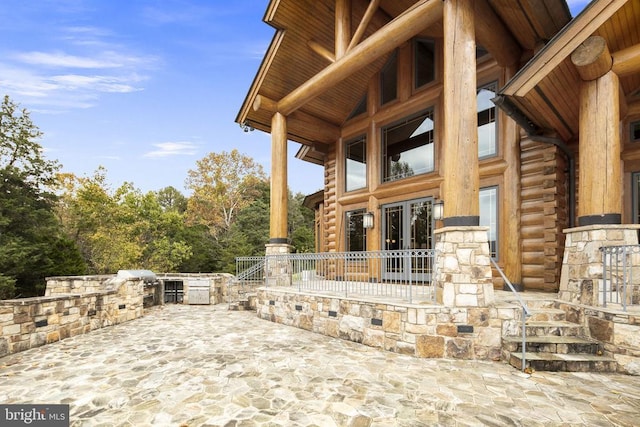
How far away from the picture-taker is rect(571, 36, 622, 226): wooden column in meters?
4.67

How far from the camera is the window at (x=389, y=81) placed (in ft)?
31.9

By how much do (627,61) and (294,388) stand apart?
710cm

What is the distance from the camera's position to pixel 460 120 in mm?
5195

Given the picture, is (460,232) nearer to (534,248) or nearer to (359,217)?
(534,248)

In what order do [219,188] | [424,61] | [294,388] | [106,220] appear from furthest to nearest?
[219,188]
[106,220]
[424,61]
[294,388]

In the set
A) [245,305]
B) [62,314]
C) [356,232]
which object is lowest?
[245,305]

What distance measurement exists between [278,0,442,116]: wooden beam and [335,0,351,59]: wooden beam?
1.48ft

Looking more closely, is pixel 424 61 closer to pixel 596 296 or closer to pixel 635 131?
pixel 635 131

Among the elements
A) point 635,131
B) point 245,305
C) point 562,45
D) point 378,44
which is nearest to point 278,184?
point 245,305

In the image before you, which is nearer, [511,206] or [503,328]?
[503,328]

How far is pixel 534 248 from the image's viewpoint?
6.89m

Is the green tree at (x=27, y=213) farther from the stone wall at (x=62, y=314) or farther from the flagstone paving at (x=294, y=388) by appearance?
the flagstone paving at (x=294, y=388)

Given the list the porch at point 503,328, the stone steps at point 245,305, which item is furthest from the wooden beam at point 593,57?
the stone steps at point 245,305

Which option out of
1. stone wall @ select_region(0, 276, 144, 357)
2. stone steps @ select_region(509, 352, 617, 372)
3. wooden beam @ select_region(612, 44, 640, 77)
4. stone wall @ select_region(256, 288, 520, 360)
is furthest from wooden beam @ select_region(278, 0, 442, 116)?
stone wall @ select_region(0, 276, 144, 357)
